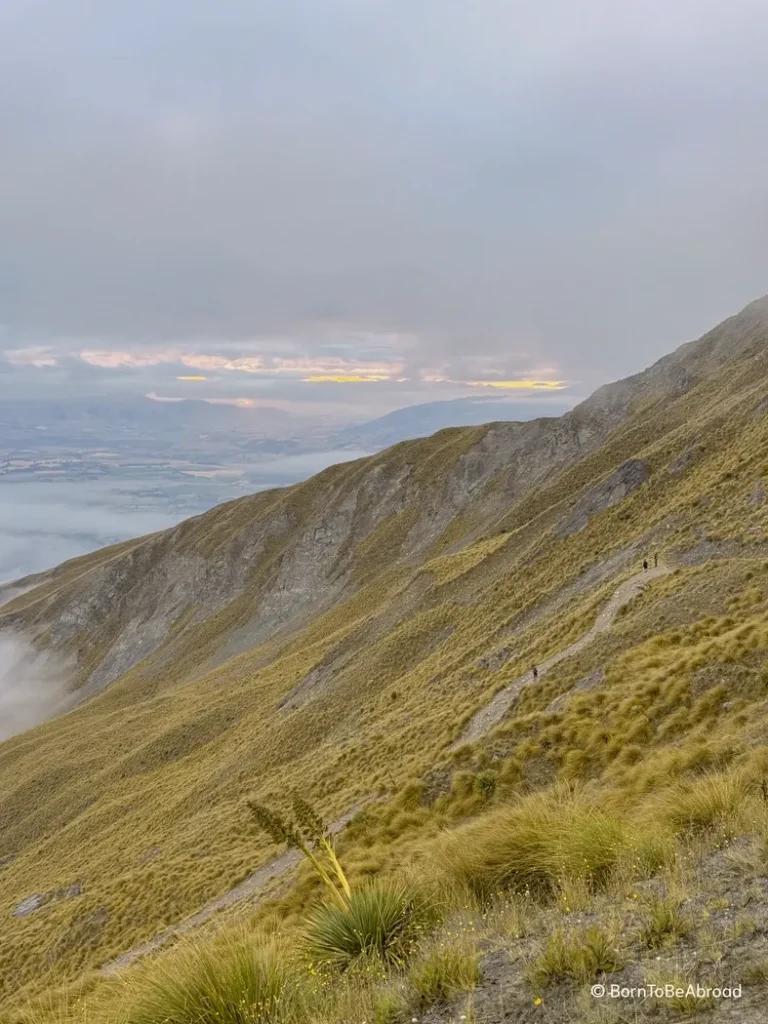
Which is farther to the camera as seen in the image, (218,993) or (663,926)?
(218,993)

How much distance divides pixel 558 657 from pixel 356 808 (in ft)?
26.5

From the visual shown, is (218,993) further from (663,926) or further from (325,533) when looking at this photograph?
(325,533)

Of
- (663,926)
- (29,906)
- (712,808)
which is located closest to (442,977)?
(663,926)

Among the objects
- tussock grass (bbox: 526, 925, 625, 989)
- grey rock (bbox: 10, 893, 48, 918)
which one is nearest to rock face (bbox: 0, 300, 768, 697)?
grey rock (bbox: 10, 893, 48, 918)

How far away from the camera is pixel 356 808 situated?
1587 centimetres

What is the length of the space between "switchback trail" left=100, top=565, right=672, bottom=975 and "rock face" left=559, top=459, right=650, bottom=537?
46.6 ft

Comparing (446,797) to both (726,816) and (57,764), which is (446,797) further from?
(57,764)

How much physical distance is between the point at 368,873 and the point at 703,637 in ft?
33.2

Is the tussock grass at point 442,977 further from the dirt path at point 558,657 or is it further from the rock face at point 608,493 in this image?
the rock face at point 608,493

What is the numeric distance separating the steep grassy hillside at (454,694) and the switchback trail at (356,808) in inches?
17.7

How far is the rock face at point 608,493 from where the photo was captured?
3538cm

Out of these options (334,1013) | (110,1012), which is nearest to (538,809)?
(334,1013)

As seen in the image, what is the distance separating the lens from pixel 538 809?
6836mm

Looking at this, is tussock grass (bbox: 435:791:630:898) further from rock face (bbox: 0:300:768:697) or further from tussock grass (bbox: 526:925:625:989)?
rock face (bbox: 0:300:768:697)
